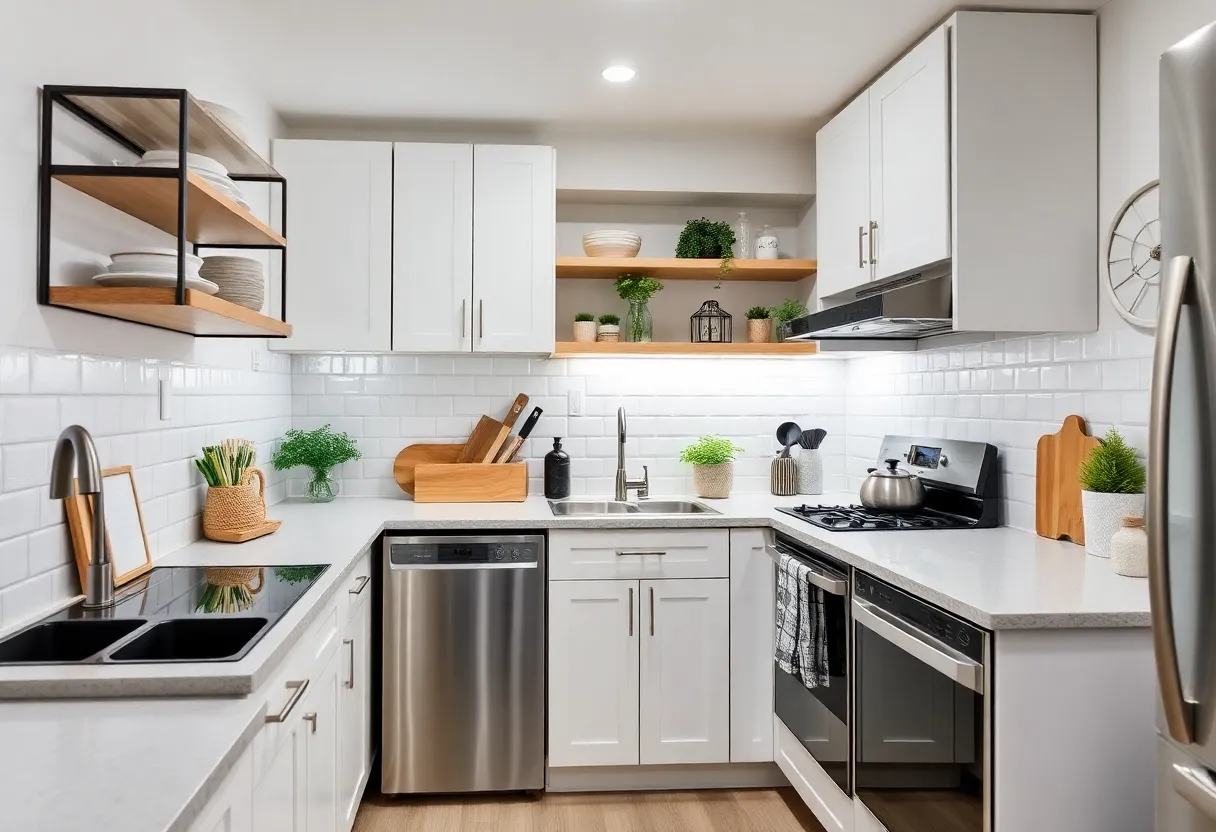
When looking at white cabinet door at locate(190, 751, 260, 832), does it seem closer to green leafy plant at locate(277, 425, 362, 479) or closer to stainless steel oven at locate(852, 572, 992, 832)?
stainless steel oven at locate(852, 572, 992, 832)

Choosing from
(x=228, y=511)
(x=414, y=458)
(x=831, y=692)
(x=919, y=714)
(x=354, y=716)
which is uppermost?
(x=414, y=458)

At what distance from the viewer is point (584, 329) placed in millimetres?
3400

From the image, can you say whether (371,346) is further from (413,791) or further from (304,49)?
(413,791)

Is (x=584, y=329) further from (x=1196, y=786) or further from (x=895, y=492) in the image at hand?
(x=1196, y=786)

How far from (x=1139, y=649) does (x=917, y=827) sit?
2.07ft

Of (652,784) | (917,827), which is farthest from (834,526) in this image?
(652,784)

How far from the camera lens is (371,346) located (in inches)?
125

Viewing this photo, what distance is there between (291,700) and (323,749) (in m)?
0.49

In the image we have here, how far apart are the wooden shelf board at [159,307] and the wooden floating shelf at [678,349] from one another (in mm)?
1361

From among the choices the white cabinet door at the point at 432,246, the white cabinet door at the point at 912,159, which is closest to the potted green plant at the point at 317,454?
the white cabinet door at the point at 432,246

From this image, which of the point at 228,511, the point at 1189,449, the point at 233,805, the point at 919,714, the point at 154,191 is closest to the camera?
the point at 1189,449

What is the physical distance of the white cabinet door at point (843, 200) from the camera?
2.87 m

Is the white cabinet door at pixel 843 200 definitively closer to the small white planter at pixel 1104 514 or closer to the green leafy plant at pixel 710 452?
the green leafy plant at pixel 710 452

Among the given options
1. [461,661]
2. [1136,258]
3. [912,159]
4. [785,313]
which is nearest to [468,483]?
[461,661]
